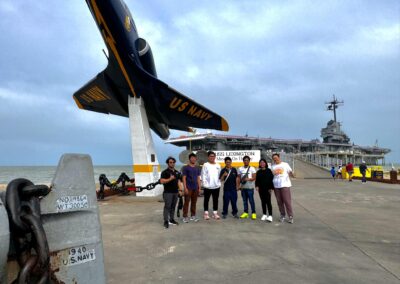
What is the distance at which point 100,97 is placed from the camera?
15.0 meters

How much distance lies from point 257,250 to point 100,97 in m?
12.8

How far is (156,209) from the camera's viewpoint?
8.68 meters

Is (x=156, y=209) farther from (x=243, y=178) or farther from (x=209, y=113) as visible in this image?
(x=209, y=113)

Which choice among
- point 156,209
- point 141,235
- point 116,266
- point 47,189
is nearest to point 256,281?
point 116,266

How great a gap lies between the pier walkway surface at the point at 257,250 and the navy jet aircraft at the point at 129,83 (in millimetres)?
6659

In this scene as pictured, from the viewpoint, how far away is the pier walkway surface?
3.46 m

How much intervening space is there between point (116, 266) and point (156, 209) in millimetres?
4871

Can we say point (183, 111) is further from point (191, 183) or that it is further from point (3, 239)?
point (3, 239)

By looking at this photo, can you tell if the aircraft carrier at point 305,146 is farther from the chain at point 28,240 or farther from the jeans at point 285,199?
the chain at point 28,240

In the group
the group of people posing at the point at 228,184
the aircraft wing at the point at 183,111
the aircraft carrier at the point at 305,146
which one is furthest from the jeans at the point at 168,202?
the aircraft carrier at the point at 305,146

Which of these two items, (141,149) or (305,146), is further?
(305,146)

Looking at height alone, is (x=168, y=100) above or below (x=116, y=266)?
above

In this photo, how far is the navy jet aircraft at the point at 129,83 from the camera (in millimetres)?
10781

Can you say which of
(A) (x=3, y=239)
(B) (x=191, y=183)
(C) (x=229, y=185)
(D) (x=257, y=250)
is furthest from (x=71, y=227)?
(C) (x=229, y=185)
